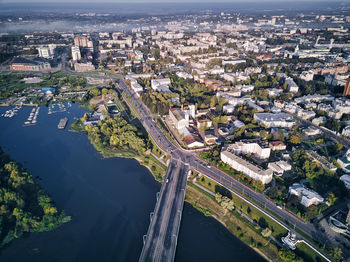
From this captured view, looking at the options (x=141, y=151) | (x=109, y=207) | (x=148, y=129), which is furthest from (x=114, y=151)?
(x=109, y=207)

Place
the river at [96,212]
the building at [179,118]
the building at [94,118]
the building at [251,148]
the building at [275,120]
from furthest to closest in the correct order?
the building at [94,118] → the building at [275,120] → the building at [179,118] → the building at [251,148] → the river at [96,212]

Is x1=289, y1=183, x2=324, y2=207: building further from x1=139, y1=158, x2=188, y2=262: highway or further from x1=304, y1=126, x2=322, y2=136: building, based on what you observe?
x1=304, y1=126, x2=322, y2=136: building

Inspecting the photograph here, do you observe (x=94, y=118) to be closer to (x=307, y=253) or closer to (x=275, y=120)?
(x=275, y=120)

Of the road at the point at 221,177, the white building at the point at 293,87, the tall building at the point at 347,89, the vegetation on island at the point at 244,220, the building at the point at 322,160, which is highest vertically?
the tall building at the point at 347,89

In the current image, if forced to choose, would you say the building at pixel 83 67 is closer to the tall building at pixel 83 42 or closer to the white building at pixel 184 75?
the white building at pixel 184 75

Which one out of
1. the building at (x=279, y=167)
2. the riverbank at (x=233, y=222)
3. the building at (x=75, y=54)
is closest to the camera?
the riverbank at (x=233, y=222)

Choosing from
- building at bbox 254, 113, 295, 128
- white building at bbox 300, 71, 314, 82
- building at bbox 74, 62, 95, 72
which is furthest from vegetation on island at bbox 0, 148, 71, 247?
white building at bbox 300, 71, 314, 82

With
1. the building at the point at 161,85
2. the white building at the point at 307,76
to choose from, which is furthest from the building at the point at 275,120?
the white building at the point at 307,76
